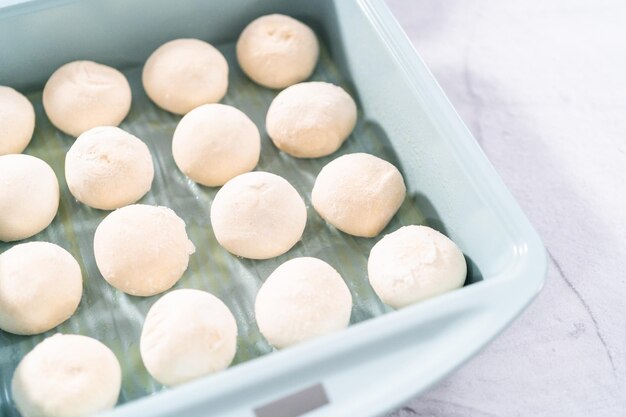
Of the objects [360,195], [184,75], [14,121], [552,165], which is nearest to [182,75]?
[184,75]

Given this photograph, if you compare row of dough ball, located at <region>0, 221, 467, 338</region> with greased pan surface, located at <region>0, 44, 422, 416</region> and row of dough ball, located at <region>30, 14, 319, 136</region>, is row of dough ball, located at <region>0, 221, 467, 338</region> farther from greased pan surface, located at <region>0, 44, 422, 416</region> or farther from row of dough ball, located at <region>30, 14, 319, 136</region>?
row of dough ball, located at <region>30, 14, 319, 136</region>

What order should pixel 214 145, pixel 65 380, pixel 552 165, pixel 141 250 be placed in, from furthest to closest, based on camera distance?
pixel 552 165
pixel 214 145
pixel 141 250
pixel 65 380

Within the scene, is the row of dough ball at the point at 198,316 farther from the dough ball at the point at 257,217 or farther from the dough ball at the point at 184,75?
the dough ball at the point at 184,75

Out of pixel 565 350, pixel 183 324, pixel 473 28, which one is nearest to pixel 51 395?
pixel 183 324

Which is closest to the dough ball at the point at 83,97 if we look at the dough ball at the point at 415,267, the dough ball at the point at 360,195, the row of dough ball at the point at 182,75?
the row of dough ball at the point at 182,75

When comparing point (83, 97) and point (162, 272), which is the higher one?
point (83, 97)

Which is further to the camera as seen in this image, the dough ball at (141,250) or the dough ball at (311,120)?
the dough ball at (311,120)

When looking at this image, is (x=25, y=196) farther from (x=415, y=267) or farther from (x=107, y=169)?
(x=415, y=267)
